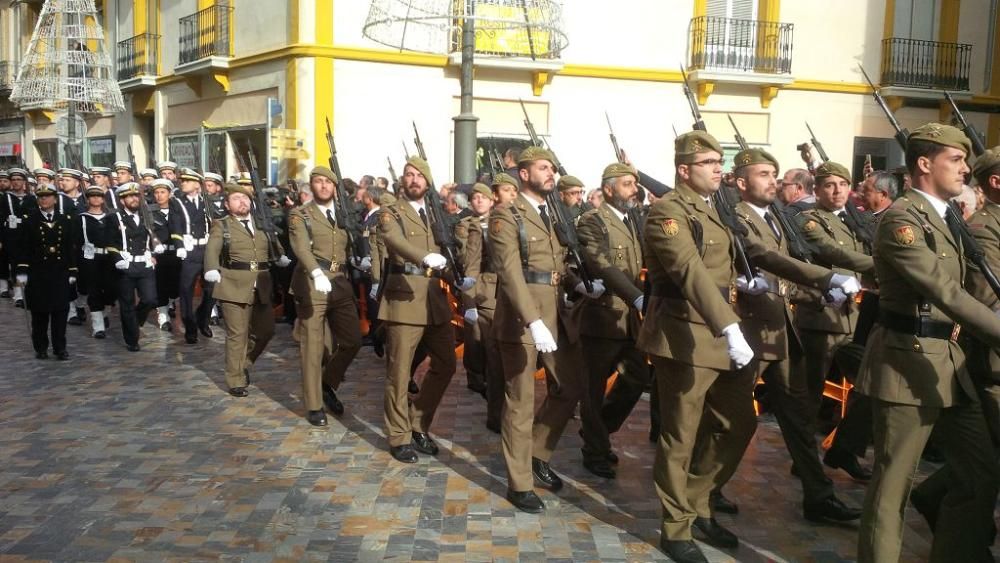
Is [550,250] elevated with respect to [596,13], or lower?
lower

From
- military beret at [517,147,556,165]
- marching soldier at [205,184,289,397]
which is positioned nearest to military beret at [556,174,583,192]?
military beret at [517,147,556,165]

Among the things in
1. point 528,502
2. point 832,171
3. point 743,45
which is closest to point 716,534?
point 528,502

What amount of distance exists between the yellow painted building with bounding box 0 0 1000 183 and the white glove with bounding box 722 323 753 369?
12860mm

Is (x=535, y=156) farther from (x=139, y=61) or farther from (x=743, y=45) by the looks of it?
(x=139, y=61)

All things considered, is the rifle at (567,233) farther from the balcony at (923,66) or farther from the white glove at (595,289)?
the balcony at (923,66)

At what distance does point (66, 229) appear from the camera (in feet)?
32.7

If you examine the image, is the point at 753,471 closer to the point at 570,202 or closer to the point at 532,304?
the point at 532,304

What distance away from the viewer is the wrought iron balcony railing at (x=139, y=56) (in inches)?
869

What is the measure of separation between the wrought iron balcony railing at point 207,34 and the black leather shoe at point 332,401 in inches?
504

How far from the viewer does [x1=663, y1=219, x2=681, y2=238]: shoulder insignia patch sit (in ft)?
14.3

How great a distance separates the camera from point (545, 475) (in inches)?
224

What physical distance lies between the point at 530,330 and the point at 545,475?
1.09 metres

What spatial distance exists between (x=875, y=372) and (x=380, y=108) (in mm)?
13917

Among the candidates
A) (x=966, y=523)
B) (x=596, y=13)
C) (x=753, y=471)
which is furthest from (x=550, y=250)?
(x=596, y=13)
